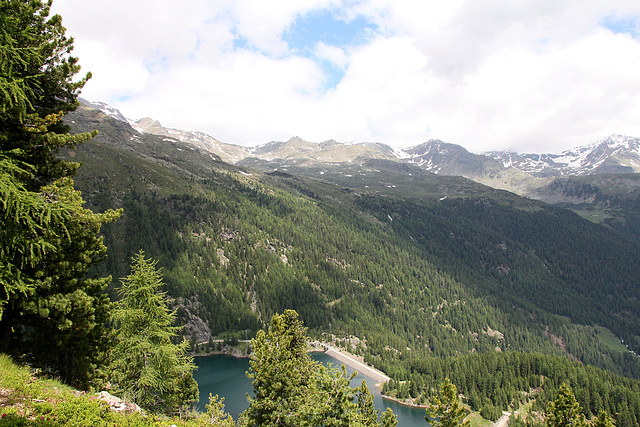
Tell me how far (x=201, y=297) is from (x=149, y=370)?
179 metres

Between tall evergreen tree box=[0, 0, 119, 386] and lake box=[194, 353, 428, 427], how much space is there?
90594 mm

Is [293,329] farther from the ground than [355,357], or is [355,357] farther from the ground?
[293,329]

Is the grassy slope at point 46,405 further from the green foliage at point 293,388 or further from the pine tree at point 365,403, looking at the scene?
the pine tree at point 365,403

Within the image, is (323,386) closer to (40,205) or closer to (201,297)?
(40,205)

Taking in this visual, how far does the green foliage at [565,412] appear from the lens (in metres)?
43.3

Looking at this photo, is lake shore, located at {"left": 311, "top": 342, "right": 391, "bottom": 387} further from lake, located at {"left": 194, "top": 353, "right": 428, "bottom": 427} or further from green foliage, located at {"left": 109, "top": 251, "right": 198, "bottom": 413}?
green foliage, located at {"left": 109, "top": 251, "right": 198, "bottom": 413}

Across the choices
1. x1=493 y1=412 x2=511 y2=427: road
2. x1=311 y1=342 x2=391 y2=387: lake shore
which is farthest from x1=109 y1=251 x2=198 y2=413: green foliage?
x1=311 y1=342 x2=391 y2=387: lake shore

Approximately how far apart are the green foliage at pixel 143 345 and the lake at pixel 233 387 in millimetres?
81545

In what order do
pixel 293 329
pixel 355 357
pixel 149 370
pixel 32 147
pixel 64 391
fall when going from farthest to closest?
pixel 355 357
pixel 293 329
pixel 149 370
pixel 32 147
pixel 64 391

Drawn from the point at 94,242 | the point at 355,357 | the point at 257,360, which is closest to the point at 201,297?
the point at 355,357

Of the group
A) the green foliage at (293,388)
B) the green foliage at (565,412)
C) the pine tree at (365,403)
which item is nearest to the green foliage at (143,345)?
the green foliage at (293,388)

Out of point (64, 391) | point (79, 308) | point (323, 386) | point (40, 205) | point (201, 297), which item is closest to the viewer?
point (40, 205)

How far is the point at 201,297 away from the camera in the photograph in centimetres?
19225

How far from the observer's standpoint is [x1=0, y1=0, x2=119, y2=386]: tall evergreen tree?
15.8 m
